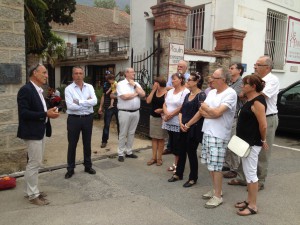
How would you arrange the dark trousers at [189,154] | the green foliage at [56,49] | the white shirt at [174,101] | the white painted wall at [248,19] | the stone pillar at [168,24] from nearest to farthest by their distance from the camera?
the dark trousers at [189,154] → the white shirt at [174,101] → the stone pillar at [168,24] → the white painted wall at [248,19] → the green foliage at [56,49]

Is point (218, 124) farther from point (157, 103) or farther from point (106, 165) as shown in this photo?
point (106, 165)

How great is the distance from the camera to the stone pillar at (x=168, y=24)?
24.2 feet

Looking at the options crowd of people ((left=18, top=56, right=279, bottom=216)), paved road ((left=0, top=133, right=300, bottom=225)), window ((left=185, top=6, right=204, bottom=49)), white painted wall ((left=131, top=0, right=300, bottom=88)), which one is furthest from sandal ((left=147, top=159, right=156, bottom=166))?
window ((left=185, top=6, right=204, bottom=49))

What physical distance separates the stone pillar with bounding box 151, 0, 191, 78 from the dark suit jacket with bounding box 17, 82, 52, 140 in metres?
4.11

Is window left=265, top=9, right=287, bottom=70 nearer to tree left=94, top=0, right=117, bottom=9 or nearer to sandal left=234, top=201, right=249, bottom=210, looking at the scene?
sandal left=234, top=201, right=249, bottom=210

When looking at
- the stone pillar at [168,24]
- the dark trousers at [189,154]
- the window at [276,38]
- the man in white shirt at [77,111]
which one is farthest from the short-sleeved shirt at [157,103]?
the window at [276,38]

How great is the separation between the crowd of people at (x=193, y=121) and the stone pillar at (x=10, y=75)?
89 centimetres

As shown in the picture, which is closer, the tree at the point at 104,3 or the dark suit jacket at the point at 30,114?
the dark suit jacket at the point at 30,114

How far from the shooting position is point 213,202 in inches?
154

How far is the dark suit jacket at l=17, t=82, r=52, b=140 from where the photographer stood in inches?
150

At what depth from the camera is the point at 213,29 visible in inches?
386

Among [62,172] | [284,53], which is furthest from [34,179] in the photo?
[284,53]

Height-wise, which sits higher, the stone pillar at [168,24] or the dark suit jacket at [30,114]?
the stone pillar at [168,24]

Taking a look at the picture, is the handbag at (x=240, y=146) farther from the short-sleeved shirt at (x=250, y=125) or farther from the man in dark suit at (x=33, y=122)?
the man in dark suit at (x=33, y=122)
